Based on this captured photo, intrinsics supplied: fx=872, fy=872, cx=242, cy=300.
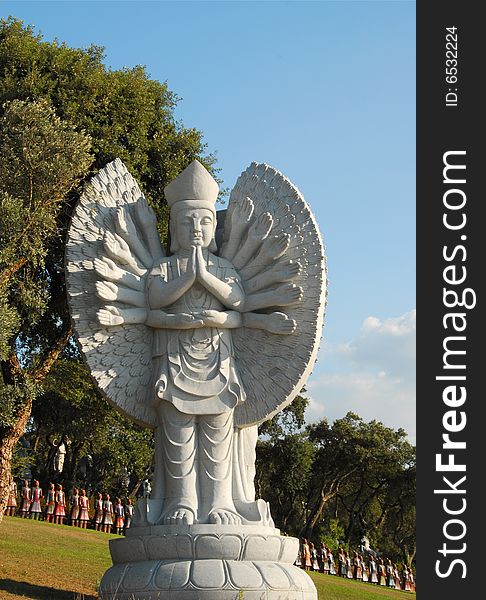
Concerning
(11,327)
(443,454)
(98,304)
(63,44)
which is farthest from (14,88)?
(443,454)

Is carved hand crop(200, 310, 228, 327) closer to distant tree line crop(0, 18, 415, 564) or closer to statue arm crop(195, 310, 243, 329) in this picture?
statue arm crop(195, 310, 243, 329)

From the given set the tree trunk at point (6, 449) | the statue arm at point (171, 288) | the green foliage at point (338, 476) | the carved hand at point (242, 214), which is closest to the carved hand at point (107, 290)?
the statue arm at point (171, 288)

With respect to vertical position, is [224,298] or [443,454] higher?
[224,298]

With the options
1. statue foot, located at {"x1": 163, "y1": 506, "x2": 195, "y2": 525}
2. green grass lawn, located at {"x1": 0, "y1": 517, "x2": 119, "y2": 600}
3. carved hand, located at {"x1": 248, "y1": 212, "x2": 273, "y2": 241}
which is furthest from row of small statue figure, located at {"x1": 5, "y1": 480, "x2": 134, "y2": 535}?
carved hand, located at {"x1": 248, "y1": 212, "x2": 273, "y2": 241}

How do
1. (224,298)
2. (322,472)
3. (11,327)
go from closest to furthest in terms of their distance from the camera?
1. (224,298)
2. (11,327)
3. (322,472)

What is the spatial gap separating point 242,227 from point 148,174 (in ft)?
23.0

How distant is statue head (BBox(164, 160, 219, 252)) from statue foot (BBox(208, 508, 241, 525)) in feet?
10.2

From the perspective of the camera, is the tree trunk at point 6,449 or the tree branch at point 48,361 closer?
the tree trunk at point 6,449

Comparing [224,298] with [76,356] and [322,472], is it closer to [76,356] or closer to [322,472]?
[76,356]

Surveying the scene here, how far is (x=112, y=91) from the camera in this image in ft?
54.4

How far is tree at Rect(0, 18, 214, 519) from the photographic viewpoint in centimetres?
1260

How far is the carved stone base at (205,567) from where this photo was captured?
8.77 m

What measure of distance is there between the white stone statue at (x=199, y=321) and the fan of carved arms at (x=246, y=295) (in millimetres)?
13

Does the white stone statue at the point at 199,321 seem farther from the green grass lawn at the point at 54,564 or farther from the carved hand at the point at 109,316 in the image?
the green grass lawn at the point at 54,564
